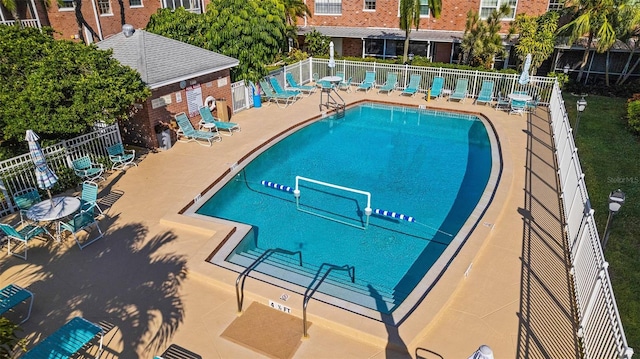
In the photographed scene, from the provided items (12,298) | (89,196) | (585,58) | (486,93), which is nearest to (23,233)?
(89,196)

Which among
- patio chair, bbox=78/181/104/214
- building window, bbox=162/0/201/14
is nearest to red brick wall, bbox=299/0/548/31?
building window, bbox=162/0/201/14

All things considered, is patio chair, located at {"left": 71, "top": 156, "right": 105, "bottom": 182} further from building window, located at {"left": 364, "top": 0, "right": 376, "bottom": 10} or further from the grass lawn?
building window, located at {"left": 364, "top": 0, "right": 376, "bottom": 10}

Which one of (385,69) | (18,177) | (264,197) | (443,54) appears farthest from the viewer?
(443,54)

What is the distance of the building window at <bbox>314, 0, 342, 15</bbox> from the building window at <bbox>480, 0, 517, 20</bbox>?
32.6 ft

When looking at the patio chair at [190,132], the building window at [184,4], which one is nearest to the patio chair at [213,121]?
the patio chair at [190,132]

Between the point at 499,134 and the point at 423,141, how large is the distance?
2.99 m

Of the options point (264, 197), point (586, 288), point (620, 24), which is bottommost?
point (264, 197)

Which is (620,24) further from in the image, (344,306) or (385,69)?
(344,306)

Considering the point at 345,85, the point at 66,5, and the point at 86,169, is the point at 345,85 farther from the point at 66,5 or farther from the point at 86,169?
the point at 66,5

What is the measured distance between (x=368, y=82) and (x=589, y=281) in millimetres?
18343

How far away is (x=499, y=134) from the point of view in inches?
669

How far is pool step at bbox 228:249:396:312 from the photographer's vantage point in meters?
8.52

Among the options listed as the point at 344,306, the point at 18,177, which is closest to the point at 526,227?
the point at 344,306

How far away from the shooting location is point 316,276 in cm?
936
